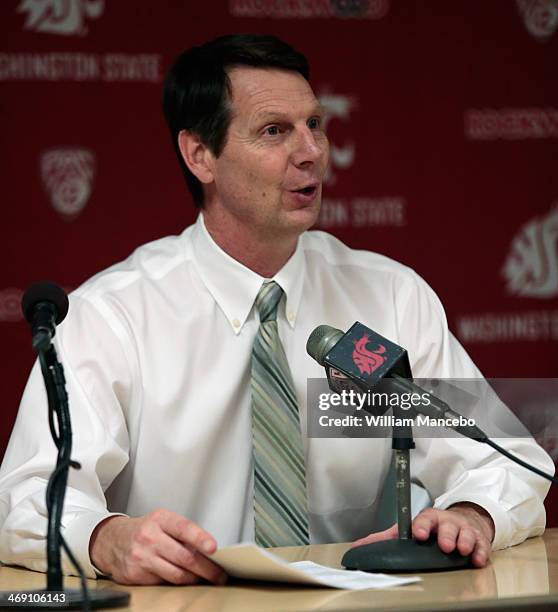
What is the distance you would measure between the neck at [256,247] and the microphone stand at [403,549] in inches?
→ 30.6

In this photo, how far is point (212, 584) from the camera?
66.6 inches

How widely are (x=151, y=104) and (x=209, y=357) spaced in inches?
60.0

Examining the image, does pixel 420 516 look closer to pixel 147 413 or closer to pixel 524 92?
pixel 147 413

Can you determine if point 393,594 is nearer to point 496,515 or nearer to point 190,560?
point 190,560

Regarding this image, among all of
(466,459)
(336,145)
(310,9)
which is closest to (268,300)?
(466,459)

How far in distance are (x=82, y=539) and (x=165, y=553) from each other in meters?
0.21

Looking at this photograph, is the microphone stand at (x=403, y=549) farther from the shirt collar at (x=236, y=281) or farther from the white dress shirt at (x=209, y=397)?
the shirt collar at (x=236, y=281)

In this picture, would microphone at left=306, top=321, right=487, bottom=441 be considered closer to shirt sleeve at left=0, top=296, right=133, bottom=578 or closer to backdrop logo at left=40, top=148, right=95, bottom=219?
shirt sleeve at left=0, top=296, right=133, bottom=578

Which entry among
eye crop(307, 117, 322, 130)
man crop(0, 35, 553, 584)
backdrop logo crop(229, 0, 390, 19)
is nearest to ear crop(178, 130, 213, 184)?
man crop(0, 35, 553, 584)

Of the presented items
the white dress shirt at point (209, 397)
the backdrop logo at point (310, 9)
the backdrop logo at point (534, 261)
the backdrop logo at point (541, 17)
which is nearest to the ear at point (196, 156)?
the white dress shirt at point (209, 397)

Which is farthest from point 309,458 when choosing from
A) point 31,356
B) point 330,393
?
point 31,356

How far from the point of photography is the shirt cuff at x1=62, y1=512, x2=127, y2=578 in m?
1.82

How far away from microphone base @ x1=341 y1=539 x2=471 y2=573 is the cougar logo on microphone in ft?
0.92

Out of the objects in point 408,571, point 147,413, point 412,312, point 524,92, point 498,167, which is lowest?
point 408,571
